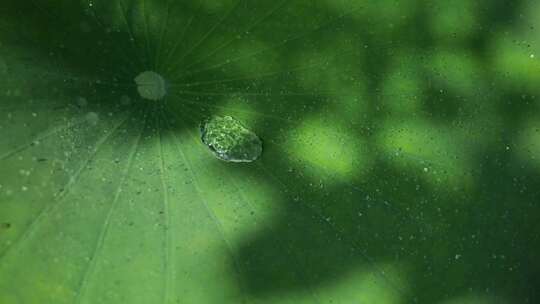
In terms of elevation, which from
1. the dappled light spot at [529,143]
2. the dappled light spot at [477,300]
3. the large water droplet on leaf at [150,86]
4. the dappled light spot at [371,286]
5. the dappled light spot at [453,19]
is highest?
the large water droplet on leaf at [150,86]

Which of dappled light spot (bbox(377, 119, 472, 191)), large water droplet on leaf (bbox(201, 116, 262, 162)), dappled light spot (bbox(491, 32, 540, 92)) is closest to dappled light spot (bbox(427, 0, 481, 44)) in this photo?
dappled light spot (bbox(491, 32, 540, 92))

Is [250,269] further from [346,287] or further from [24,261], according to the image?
[24,261]

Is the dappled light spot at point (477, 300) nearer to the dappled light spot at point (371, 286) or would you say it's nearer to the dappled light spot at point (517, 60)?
the dappled light spot at point (371, 286)

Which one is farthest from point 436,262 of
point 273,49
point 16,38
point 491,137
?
point 16,38

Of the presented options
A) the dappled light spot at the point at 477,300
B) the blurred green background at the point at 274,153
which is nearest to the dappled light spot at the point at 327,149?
the blurred green background at the point at 274,153

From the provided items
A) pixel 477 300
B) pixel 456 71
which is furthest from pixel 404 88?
pixel 477 300

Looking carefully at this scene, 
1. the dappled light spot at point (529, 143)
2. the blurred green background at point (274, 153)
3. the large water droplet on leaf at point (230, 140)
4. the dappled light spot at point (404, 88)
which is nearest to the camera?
the blurred green background at point (274, 153)

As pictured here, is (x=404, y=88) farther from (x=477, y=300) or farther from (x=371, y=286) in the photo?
(x=477, y=300)
